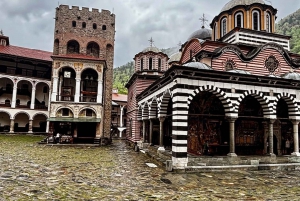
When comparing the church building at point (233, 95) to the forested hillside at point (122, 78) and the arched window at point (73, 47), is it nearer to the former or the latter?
the arched window at point (73, 47)

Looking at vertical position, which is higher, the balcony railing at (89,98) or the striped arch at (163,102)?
the balcony railing at (89,98)

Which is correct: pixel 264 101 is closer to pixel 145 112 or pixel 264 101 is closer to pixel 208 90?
pixel 208 90

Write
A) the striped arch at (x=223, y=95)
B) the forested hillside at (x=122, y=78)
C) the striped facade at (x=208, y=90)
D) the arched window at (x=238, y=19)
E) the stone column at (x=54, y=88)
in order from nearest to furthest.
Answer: the striped facade at (x=208, y=90) → the striped arch at (x=223, y=95) → the arched window at (x=238, y=19) → the stone column at (x=54, y=88) → the forested hillside at (x=122, y=78)

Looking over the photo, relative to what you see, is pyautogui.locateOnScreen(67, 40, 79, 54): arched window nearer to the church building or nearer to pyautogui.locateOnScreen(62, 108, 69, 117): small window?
pyautogui.locateOnScreen(62, 108, 69, 117): small window

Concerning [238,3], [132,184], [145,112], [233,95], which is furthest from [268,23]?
[132,184]

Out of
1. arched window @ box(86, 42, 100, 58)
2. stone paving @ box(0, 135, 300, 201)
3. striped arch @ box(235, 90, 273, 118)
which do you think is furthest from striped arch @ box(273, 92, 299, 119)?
arched window @ box(86, 42, 100, 58)

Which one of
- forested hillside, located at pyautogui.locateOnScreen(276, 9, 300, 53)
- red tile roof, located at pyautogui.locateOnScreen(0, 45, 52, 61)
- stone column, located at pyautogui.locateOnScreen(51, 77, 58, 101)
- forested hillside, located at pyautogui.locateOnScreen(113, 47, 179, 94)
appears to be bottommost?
stone column, located at pyautogui.locateOnScreen(51, 77, 58, 101)

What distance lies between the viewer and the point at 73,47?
29.1m

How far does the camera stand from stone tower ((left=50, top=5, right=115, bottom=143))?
74.8 ft

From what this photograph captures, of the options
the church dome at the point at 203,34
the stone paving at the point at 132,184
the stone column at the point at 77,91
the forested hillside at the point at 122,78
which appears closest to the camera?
the stone paving at the point at 132,184

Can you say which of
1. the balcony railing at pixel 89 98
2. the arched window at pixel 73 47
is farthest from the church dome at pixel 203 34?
the arched window at pixel 73 47

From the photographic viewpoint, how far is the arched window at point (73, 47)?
28.9 meters

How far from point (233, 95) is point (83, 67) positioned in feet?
53.6

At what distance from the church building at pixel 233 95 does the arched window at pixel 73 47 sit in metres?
13.7
